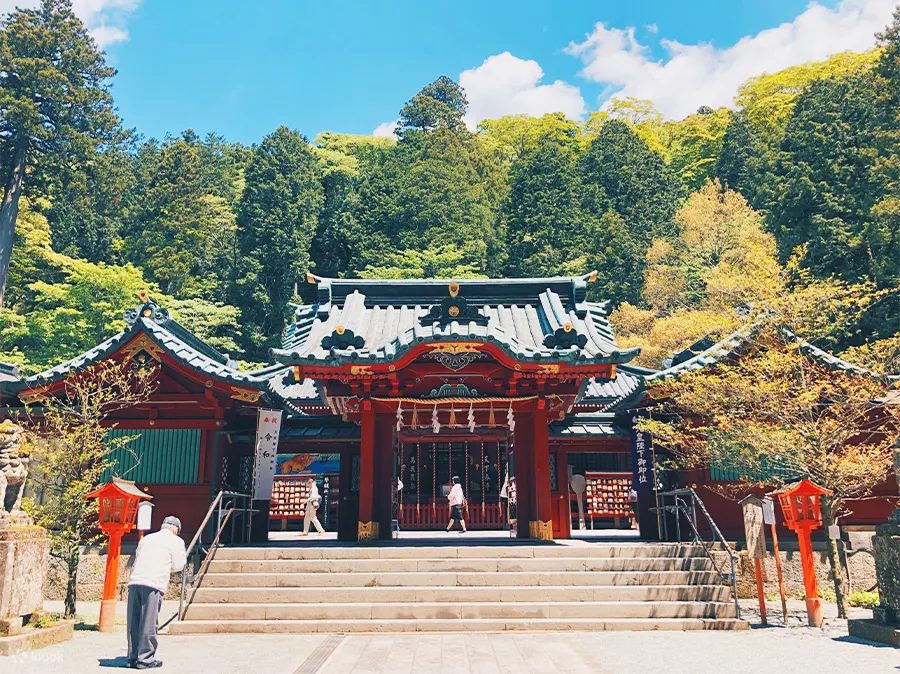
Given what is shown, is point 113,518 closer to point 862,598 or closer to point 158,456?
point 158,456

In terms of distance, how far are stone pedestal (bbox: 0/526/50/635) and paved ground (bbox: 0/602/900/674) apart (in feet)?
1.88

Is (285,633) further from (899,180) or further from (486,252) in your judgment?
(486,252)

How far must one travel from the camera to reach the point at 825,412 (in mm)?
13500

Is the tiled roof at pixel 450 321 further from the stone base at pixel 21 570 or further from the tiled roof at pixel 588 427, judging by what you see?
the stone base at pixel 21 570

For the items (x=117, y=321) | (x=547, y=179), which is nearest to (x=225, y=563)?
(x=117, y=321)

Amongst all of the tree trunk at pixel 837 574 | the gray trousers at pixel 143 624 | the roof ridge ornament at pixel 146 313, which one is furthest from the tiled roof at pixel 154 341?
the tree trunk at pixel 837 574

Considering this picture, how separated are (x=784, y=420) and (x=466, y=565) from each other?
21.1ft

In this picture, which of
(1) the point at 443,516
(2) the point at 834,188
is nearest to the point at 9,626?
(1) the point at 443,516

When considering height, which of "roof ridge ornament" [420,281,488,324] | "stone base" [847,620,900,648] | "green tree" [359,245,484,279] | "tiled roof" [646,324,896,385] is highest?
"green tree" [359,245,484,279]

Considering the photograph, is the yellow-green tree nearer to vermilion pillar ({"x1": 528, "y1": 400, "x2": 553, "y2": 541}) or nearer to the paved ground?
vermilion pillar ({"x1": 528, "y1": 400, "x2": 553, "y2": 541})

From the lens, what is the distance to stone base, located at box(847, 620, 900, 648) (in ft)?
28.3

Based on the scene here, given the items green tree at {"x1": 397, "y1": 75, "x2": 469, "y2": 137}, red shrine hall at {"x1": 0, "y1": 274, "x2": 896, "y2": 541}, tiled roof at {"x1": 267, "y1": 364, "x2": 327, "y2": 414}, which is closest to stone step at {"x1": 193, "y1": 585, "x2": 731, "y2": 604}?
red shrine hall at {"x1": 0, "y1": 274, "x2": 896, "y2": 541}

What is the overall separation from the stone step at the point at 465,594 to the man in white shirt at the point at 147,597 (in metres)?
3.01

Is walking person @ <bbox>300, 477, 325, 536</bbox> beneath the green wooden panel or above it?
beneath
